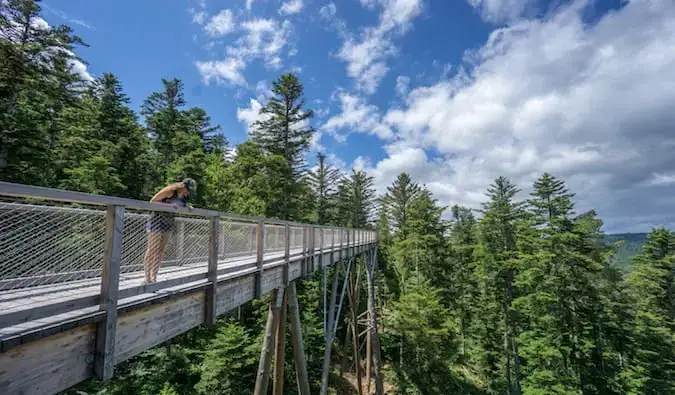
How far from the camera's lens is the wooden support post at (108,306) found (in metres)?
2.12

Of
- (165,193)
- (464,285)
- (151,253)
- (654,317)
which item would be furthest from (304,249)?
(464,285)

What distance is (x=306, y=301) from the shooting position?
17.6 metres

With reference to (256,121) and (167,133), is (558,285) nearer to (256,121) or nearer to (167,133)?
(256,121)

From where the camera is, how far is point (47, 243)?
7.69ft

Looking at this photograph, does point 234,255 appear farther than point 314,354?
No

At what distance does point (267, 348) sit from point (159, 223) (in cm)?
360

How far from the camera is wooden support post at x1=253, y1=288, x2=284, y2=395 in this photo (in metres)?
5.21

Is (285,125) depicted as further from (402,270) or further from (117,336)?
(117,336)

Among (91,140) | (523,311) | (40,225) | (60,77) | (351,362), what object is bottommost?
(351,362)

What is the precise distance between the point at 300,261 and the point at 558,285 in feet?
49.7

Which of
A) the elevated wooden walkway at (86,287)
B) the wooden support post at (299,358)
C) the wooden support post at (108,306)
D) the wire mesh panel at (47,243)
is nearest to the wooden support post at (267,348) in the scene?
the wooden support post at (299,358)

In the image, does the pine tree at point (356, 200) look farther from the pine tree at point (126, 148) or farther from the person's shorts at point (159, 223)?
the person's shorts at point (159, 223)

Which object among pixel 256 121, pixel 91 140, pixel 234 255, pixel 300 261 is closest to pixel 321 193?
pixel 256 121

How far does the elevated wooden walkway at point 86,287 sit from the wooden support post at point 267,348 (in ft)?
6.87
